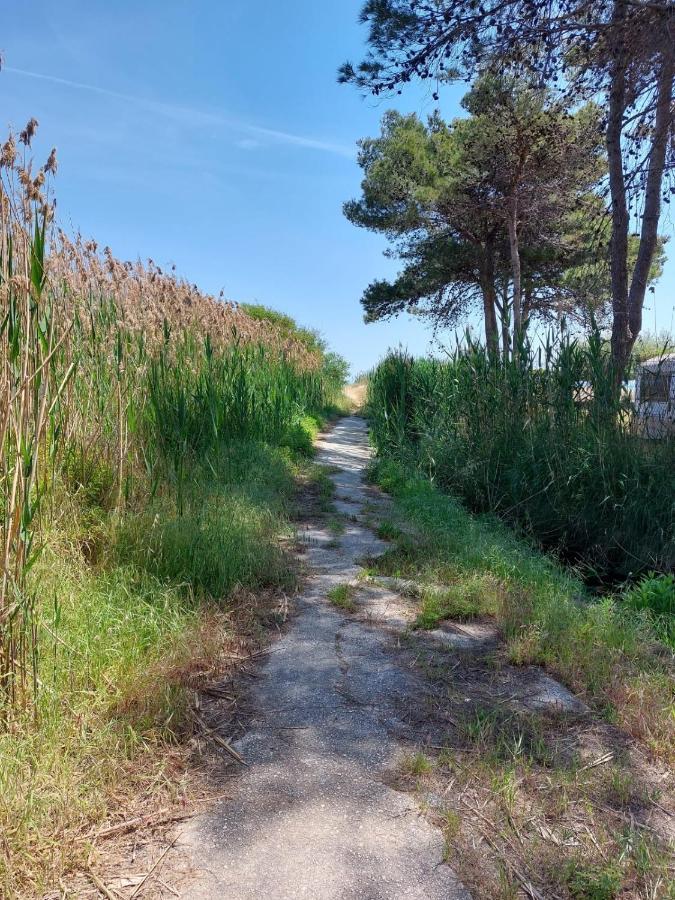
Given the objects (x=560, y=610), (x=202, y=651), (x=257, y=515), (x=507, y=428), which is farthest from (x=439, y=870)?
(x=507, y=428)

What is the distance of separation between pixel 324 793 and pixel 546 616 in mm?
1556

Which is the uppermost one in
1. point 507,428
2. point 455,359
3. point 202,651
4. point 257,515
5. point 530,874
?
point 455,359

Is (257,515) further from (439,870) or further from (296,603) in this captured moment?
(439,870)

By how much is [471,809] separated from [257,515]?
270 cm

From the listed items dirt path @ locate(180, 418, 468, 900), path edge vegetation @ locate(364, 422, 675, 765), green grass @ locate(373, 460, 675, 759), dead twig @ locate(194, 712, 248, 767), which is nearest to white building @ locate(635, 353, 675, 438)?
path edge vegetation @ locate(364, 422, 675, 765)

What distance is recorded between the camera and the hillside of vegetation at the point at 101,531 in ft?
6.09

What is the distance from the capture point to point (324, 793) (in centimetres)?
181

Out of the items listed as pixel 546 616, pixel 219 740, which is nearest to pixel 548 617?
pixel 546 616

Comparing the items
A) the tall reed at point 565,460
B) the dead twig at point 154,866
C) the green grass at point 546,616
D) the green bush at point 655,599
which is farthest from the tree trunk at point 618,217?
the dead twig at point 154,866

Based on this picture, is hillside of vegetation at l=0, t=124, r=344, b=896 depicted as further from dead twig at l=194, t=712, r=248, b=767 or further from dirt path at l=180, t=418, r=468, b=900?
dirt path at l=180, t=418, r=468, b=900

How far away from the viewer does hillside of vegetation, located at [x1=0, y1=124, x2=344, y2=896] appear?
186 cm

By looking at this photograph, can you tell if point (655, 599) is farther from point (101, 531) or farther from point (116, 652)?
point (101, 531)

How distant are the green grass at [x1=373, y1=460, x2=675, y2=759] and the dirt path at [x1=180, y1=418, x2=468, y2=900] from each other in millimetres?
578

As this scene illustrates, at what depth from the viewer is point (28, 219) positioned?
2127 millimetres
